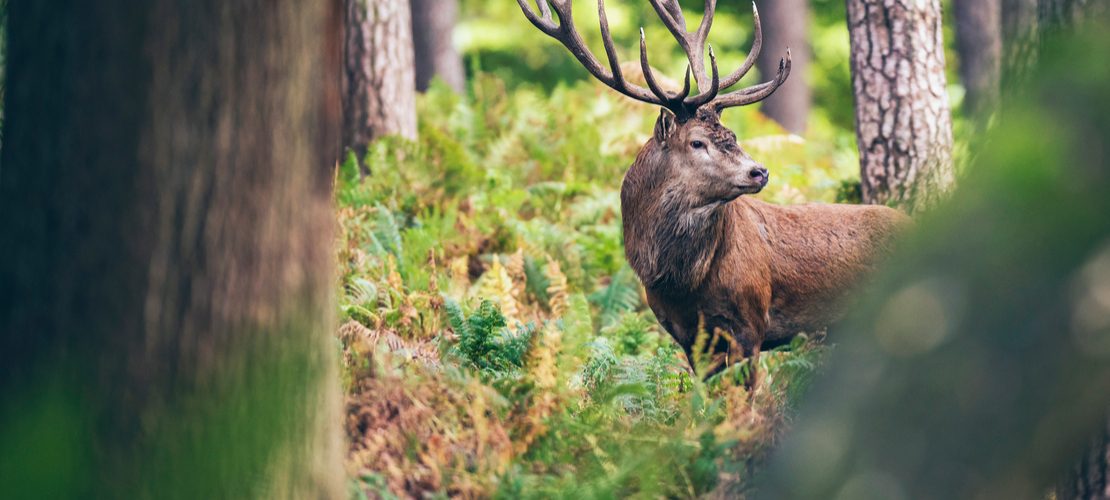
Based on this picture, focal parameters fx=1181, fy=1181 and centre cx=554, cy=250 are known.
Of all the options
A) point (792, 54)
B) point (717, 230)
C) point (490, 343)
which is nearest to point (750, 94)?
point (717, 230)

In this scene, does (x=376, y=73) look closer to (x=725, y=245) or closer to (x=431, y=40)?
(x=725, y=245)

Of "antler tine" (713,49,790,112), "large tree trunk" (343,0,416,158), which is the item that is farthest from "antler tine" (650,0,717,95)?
"large tree trunk" (343,0,416,158)

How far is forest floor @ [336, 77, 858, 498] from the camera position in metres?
4.58

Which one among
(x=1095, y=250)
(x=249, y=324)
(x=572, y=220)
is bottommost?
(x=572, y=220)

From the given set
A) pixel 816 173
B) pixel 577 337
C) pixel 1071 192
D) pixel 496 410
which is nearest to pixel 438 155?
pixel 816 173

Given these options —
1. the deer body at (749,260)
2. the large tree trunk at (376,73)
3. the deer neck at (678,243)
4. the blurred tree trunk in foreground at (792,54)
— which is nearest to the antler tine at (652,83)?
the deer body at (749,260)

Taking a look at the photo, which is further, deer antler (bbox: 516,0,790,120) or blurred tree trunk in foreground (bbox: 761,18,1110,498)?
deer antler (bbox: 516,0,790,120)

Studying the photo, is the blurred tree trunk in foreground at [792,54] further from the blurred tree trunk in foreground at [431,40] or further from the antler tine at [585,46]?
the antler tine at [585,46]

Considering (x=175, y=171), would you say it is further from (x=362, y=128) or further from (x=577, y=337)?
(x=362, y=128)

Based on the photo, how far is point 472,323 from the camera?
625 cm

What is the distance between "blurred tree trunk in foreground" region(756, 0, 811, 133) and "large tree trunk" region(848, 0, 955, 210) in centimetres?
1039

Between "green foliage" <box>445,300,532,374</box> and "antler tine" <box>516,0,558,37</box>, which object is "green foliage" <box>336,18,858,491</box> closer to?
"green foliage" <box>445,300,532,374</box>

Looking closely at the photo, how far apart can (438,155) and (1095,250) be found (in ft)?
27.1

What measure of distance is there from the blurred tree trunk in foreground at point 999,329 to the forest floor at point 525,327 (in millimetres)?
1368
